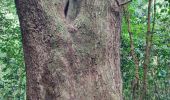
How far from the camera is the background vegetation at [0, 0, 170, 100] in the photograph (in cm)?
598

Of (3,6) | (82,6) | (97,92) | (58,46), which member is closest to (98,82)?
(97,92)

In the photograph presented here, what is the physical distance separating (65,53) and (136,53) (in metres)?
3.74

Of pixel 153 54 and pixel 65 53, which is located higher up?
pixel 65 53

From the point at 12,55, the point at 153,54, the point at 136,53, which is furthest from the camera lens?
the point at 12,55

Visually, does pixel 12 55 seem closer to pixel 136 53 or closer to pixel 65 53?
pixel 136 53

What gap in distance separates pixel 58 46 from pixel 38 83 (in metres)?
0.30

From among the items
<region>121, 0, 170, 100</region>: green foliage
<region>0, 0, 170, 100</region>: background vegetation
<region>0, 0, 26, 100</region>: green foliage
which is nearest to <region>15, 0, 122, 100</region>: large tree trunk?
<region>0, 0, 170, 100</region>: background vegetation

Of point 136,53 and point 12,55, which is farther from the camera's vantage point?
point 12,55

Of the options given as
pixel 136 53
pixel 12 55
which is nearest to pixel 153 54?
pixel 136 53

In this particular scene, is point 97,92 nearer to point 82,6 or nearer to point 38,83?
point 38,83

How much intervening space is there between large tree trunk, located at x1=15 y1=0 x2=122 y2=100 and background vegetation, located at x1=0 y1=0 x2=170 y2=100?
2.72 metres

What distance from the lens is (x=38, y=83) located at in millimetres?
2584

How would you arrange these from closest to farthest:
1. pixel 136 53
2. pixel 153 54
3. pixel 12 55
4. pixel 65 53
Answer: pixel 65 53, pixel 136 53, pixel 153 54, pixel 12 55

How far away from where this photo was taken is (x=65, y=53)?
8.47 ft
